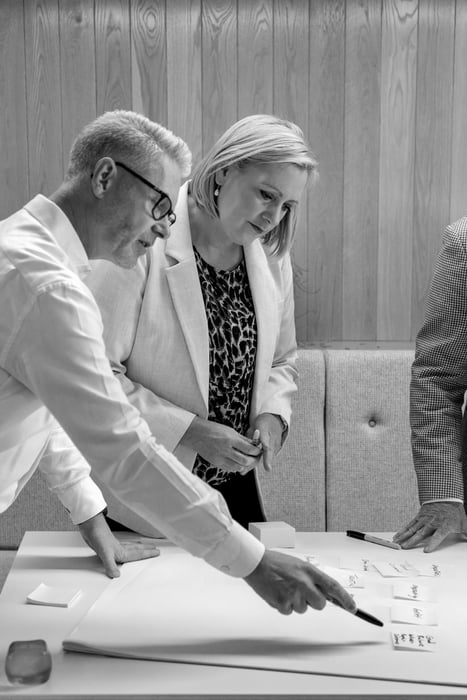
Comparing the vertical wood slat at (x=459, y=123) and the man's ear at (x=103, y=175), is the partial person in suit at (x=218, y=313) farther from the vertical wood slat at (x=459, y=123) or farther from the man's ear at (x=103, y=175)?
the vertical wood slat at (x=459, y=123)

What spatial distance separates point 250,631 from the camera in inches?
53.6

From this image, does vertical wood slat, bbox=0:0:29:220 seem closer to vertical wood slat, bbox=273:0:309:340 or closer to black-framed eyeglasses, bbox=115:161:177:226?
vertical wood slat, bbox=273:0:309:340

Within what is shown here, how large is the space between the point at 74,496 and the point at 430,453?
2.59 feet

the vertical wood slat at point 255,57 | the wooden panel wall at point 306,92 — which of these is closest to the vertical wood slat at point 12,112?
the wooden panel wall at point 306,92

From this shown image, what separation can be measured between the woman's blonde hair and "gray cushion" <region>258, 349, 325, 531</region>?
39.2 inches

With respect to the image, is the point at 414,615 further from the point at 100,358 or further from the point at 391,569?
the point at 100,358

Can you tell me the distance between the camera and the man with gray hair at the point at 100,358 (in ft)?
3.84

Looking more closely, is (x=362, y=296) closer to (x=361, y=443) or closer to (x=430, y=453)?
(x=361, y=443)

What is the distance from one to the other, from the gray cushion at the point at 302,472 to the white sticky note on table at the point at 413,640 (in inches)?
57.2

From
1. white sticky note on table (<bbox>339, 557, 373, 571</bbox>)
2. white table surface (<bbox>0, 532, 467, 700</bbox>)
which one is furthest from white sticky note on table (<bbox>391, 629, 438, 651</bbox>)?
white sticky note on table (<bbox>339, 557, 373, 571</bbox>)

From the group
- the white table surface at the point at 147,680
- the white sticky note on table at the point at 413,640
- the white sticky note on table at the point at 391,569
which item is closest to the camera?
the white table surface at the point at 147,680

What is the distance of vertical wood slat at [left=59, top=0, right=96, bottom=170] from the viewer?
280 cm

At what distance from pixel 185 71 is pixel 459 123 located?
3.03ft

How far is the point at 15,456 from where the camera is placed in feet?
4.56
